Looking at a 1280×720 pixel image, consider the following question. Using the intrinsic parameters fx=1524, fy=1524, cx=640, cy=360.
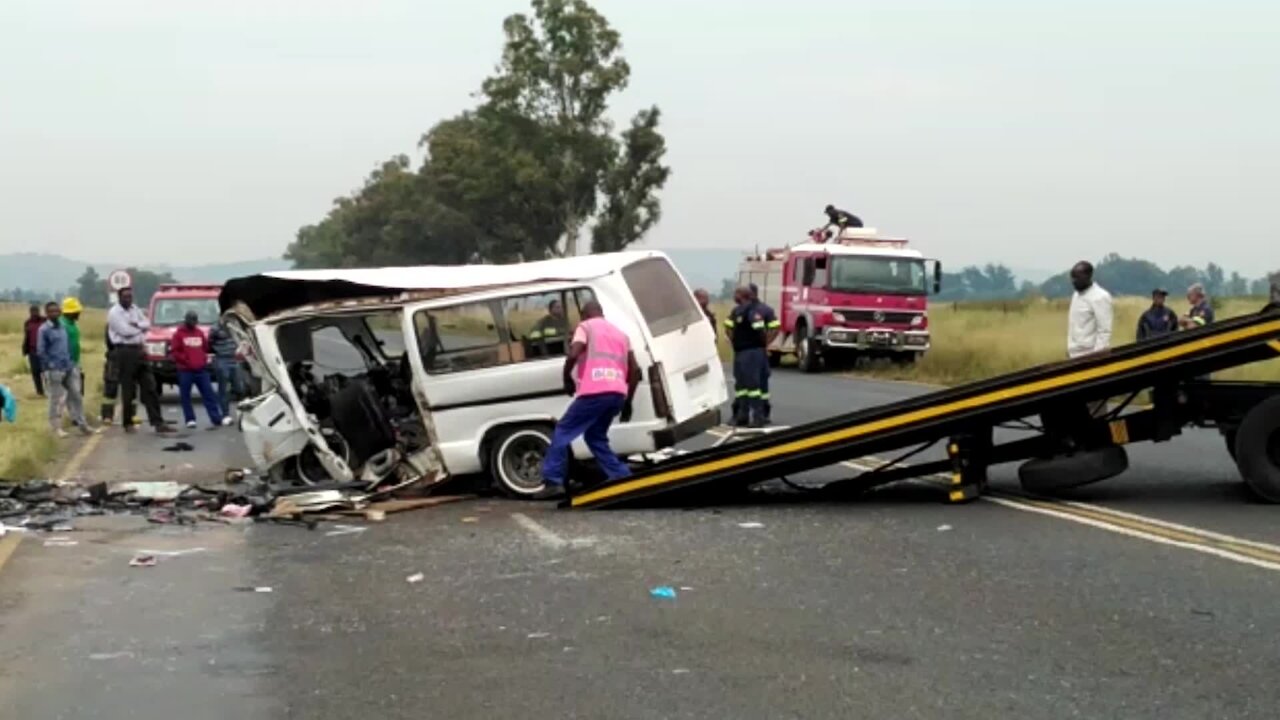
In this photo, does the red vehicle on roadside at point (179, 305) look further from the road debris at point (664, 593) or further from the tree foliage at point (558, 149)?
the tree foliage at point (558, 149)

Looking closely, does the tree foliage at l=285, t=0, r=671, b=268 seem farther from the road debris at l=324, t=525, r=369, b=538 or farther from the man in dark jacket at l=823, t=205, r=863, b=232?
the road debris at l=324, t=525, r=369, b=538

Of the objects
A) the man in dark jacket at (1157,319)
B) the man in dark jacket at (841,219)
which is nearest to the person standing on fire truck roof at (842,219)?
the man in dark jacket at (841,219)

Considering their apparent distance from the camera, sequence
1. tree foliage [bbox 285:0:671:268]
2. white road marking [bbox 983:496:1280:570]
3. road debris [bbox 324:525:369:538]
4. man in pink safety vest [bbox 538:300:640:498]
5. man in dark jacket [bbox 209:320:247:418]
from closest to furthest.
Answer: white road marking [bbox 983:496:1280:570] < road debris [bbox 324:525:369:538] < man in pink safety vest [bbox 538:300:640:498] < man in dark jacket [bbox 209:320:247:418] < tree foliage [bbox 285:0:671:268]

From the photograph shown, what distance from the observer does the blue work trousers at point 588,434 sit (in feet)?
36.6

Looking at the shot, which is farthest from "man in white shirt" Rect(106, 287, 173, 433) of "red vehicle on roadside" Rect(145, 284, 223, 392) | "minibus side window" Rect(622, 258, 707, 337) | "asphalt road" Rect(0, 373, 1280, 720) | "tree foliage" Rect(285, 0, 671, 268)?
"tree foliage" Rect(285, 0, 671, 268)

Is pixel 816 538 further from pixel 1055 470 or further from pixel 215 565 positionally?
pixel 215 565

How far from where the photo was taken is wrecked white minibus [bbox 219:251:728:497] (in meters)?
11.8

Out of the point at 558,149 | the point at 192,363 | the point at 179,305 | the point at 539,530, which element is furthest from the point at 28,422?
the point at 558,149

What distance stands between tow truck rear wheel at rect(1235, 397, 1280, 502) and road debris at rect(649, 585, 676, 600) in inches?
182

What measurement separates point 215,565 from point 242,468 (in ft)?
17.6

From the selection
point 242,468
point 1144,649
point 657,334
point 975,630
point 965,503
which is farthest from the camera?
point 242,468

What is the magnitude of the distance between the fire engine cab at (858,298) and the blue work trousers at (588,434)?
62.5 ft

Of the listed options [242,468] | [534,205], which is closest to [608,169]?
[534,205]

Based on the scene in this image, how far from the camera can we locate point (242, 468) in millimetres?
14562
